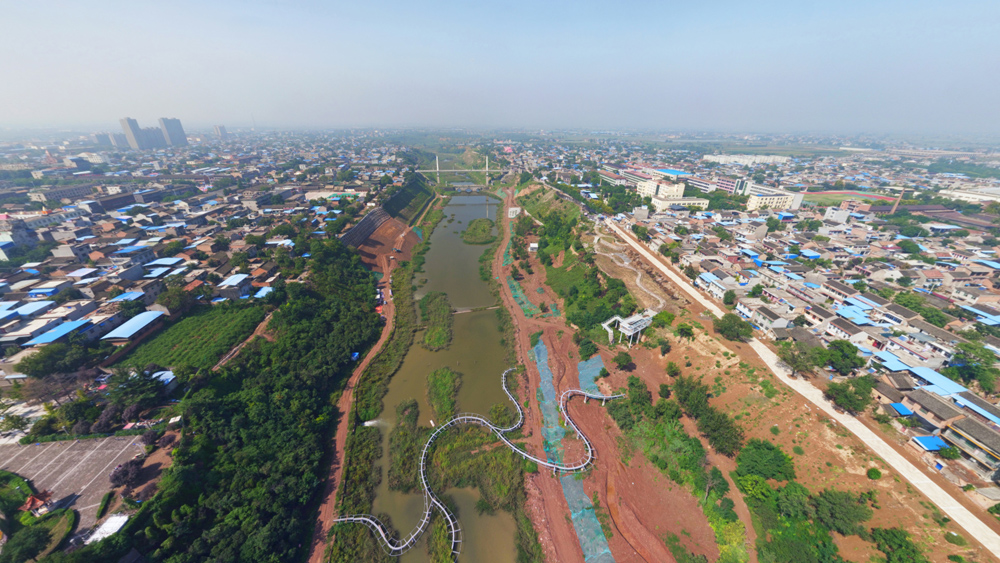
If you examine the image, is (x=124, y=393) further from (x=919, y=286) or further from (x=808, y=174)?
(x=808, y=174)

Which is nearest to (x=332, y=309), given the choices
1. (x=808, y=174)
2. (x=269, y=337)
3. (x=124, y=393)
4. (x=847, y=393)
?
(x=269, y=337)

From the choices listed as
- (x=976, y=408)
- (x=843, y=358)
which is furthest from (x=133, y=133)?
(x=976, y=408)

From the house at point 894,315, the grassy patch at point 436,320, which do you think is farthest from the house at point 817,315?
the grassy patch at point 436,320

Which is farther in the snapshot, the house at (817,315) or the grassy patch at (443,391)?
the house at (817,315)

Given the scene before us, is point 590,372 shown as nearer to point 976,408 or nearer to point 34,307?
point 976,408

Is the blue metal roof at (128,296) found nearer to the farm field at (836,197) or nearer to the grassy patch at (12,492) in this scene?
the grassy patch at (12,492)

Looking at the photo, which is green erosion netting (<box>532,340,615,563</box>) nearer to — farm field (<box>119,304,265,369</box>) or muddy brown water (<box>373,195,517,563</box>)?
muddy brown water (<box>373,195,517,563</box>)

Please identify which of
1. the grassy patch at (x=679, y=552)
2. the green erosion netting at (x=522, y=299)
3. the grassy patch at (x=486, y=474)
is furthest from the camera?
the green erosion netting at (x=522, y=299)
